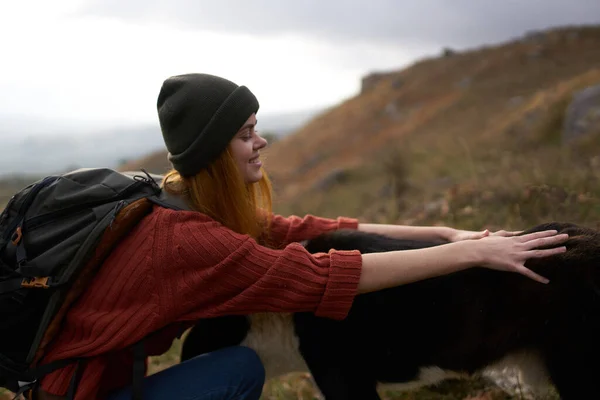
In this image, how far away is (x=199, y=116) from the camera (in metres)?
2.04

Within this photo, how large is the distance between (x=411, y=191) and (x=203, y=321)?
6.66 meters

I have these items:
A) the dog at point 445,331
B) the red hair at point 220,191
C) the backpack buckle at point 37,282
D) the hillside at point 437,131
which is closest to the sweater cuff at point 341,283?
the dog at point 445,331

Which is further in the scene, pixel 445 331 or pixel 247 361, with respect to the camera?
pixel 247 361

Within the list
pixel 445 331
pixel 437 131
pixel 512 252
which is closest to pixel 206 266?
pixel 445 331

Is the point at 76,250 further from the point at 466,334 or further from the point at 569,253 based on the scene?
the point at 569,253

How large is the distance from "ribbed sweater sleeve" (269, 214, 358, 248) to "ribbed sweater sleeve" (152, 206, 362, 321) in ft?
2.56

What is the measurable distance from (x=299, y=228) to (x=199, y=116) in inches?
37.3

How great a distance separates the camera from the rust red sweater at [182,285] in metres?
1.90

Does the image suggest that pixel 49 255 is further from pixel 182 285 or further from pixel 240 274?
pixel 240 274

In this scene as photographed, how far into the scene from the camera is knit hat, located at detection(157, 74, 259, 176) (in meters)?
2.04

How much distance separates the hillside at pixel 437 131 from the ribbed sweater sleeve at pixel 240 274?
387cm

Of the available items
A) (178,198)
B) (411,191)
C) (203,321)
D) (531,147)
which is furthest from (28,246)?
(531,147)

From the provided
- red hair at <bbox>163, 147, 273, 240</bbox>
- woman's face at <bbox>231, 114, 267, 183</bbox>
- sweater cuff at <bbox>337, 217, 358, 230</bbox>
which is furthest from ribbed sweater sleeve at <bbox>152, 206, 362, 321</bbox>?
sweater cuff at <bbox>337, 217, 358, 230</bbox>

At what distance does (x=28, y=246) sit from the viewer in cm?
193
